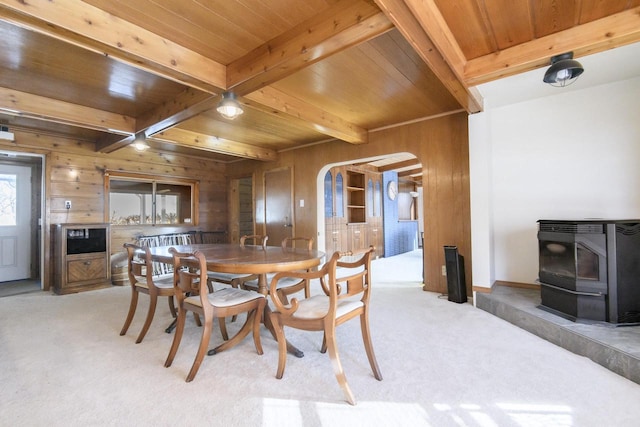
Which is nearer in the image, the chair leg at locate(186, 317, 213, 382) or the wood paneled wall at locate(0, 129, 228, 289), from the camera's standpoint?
the chair leg at locate(186, 317, 213, 382)

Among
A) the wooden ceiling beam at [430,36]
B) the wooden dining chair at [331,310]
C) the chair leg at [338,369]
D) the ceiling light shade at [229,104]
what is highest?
the wooden ceiling beam at [430,36]

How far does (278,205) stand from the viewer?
5.81 meters

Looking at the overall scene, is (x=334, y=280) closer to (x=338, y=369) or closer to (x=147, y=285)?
(x=338, y=369)

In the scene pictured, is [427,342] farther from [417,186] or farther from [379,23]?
[417,186]

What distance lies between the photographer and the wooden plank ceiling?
1849mm

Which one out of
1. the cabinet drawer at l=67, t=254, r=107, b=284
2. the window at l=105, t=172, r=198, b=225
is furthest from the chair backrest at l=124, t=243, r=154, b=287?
the window at l=105, t=172, r=198, b=225

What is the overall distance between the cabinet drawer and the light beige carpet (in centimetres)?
145

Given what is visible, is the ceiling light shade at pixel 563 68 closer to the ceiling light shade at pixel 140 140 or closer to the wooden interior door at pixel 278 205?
the wooden interior door at pixel 278 205

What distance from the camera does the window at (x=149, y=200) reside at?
5312 millimetres

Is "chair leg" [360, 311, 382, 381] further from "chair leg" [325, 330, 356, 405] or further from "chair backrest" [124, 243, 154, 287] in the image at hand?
"chair backrest" [124, 243, 154, 287]

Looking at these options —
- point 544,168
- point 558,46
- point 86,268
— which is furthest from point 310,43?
point 86,268

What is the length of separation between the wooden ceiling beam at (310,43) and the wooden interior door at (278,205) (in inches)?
124

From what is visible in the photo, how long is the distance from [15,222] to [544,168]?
302 inches

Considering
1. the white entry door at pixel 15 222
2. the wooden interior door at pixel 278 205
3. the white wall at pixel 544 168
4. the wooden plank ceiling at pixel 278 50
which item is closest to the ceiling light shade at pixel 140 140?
the wooden plank ceiling at pixel 278 50
